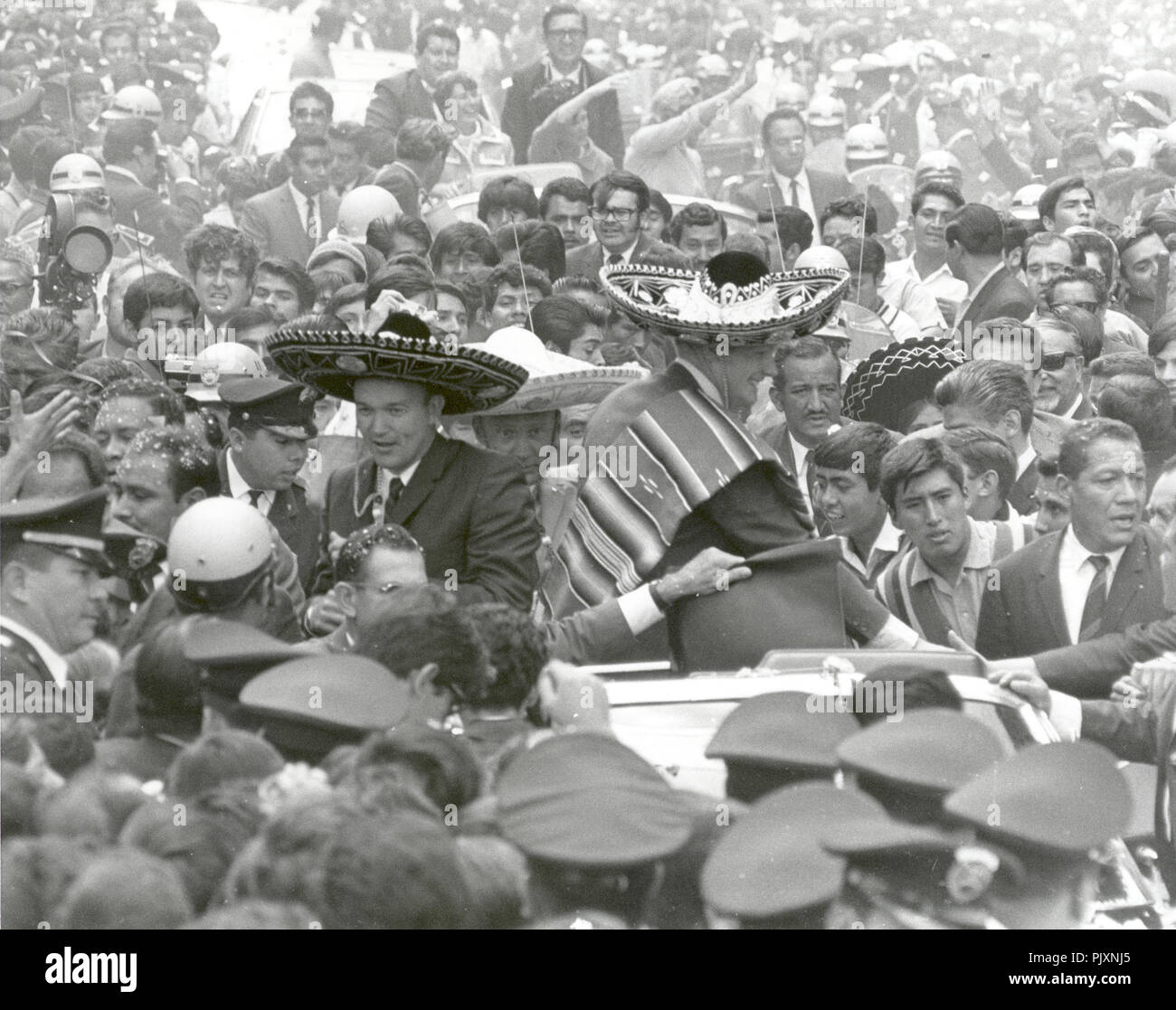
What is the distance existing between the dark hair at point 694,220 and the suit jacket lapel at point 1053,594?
3208 mm

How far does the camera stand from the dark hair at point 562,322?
719 cm

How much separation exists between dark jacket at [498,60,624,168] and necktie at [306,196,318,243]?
39.8 inches

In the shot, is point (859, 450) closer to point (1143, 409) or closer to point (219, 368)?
point (1143, 409)

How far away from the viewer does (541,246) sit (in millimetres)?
7961

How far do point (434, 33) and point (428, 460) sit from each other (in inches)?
165

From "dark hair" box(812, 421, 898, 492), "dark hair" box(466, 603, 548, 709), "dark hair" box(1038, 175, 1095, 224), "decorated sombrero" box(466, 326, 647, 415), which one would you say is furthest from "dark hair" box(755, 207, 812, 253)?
"dark hair" box(466, 603, 548, 709)

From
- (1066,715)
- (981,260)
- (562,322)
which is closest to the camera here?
(1066,715)

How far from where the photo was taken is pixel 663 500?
509cm

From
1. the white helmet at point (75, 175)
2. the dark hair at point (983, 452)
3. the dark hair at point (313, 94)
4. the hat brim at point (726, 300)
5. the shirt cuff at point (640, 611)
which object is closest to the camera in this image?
the shirt cuff at point (640, 611)

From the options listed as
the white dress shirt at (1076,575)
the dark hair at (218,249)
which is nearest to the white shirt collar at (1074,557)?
the white dress shirt at (1076,575)

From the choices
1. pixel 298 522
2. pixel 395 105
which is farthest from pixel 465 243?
pixel 298 522

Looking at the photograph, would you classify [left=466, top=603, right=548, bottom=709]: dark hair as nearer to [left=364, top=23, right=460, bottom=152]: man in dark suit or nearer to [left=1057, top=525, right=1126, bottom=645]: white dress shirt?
[left=1057, top=525, right=1126, bottom=645]: white dress shirt

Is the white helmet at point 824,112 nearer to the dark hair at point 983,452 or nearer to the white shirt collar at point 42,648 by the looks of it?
the dark hair at point 983,452
